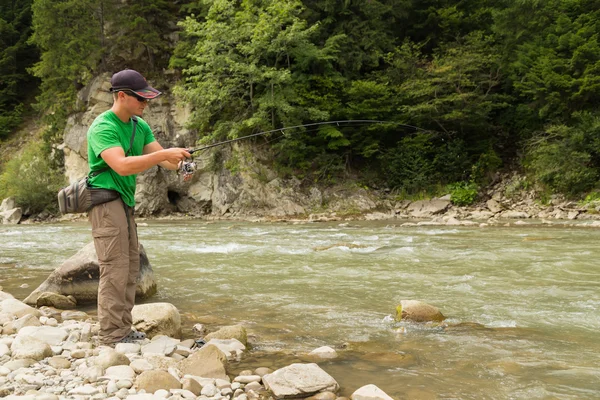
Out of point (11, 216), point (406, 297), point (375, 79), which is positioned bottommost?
point (406, 297)

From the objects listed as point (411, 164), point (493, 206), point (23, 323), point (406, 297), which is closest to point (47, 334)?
point (23, 323)

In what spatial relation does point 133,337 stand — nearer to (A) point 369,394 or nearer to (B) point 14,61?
(A) point 369,394

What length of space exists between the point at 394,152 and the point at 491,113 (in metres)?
4.84

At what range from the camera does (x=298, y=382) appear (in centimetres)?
278

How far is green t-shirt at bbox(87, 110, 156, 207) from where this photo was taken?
3254mm

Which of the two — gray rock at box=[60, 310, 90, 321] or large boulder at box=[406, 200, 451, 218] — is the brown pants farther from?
large boulder at box=[406, 200, 451, 218]

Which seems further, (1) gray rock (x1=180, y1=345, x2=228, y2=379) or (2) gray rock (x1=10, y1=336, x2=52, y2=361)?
(2) gray rock (x1=10, y1=336, x2=52, y2=361)

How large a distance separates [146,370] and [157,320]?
3.03 ft

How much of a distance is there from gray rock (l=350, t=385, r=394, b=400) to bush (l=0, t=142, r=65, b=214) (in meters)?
24.0

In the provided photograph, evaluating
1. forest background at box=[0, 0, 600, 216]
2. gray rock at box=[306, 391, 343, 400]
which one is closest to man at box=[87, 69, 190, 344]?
gray rock at box=[306, 391, 343, 400]

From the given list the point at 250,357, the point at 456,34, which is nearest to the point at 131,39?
the point at 456,34

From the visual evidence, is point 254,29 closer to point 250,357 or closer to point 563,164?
point 563,164

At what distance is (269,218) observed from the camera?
19.0 metres

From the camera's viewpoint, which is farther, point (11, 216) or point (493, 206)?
point (11, 216)
